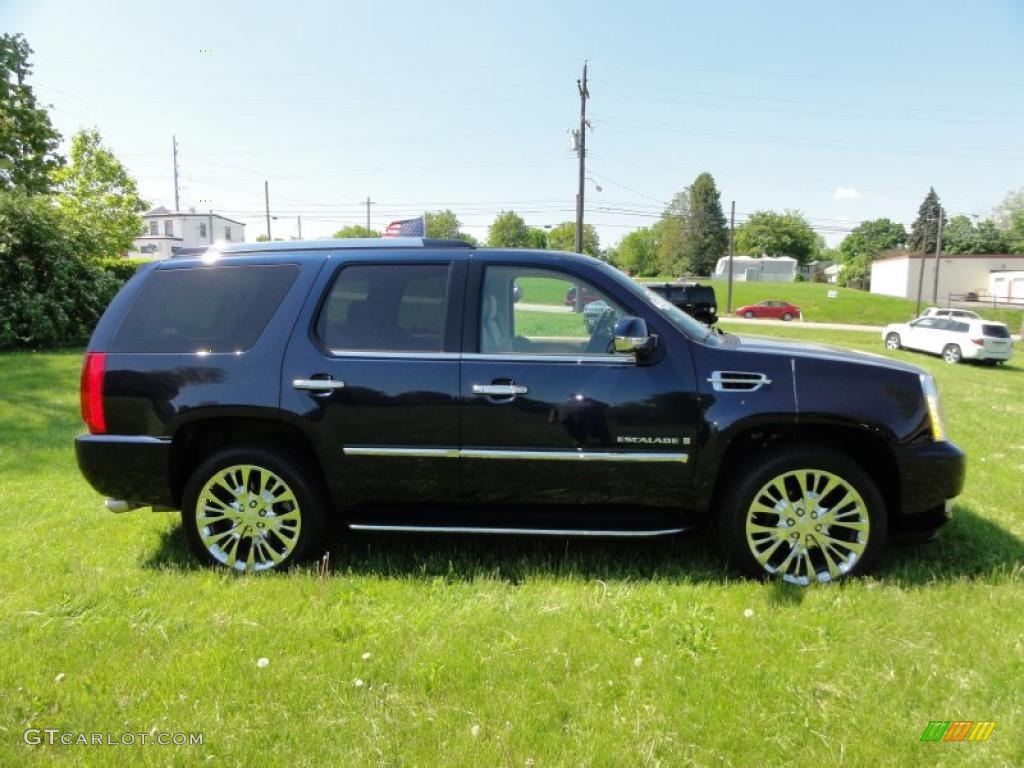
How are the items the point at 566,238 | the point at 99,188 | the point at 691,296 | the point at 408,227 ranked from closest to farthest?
the point at 408,227
the point at 691,296
the point at 99,188
the point at 566,238

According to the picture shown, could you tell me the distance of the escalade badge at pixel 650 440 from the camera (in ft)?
11.2

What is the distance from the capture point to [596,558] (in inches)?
153

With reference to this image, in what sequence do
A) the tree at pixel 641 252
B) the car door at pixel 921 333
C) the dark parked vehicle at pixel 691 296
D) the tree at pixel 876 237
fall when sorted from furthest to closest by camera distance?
the tree at pixel 876 237
the tree at pixel 641 252
the car door at pixel 921 333
the dark parked vehicle at pixel 691 296

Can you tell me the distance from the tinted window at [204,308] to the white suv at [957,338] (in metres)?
25.1

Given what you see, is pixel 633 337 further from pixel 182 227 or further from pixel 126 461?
pixel 182 227

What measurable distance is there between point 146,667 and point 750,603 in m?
2.78

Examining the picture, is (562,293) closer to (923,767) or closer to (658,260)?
(923,767)

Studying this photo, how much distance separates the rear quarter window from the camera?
2192 centimetres

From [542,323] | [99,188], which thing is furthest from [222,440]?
[99,188]

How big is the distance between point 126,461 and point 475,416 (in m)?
2.01

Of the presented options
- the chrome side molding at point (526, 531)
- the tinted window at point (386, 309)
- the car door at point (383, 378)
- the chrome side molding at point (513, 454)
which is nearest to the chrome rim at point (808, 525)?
the chrome side molding at point (526, 531)

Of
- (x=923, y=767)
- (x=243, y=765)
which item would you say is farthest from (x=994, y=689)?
(x=243, y=765)

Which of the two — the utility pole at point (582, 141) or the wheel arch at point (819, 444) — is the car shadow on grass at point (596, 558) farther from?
the utility pole at point (582, 141)

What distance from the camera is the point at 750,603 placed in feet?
10.7
